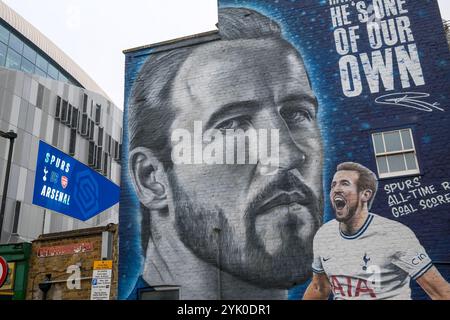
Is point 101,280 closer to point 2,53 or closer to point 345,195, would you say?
point 345,195

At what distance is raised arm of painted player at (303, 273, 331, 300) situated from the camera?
521 inches

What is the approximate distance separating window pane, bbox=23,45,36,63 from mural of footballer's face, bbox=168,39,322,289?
3133 centimetres

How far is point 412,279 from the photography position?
41.8 ft

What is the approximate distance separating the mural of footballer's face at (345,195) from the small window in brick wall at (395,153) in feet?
2.85

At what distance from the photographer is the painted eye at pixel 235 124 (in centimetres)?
1566

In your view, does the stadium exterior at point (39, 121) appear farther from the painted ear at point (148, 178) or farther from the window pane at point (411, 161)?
the window pane at point (411, 161)

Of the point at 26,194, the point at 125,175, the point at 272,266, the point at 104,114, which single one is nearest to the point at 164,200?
the point at 125,175

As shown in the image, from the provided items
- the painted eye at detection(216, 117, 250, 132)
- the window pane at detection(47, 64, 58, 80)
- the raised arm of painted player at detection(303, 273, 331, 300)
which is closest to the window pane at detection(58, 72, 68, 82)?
the window pane at detection(47, 64, 58, 80)

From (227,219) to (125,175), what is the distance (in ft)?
13.9

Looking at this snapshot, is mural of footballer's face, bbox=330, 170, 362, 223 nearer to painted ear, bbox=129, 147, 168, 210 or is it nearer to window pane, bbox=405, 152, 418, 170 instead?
window pane, bbox=405, 152, 418, 170

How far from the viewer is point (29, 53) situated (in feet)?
141

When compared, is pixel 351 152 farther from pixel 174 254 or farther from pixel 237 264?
pixel 174 254

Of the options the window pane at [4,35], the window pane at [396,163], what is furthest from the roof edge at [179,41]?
the window pane at [4,35]

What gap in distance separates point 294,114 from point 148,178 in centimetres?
559
